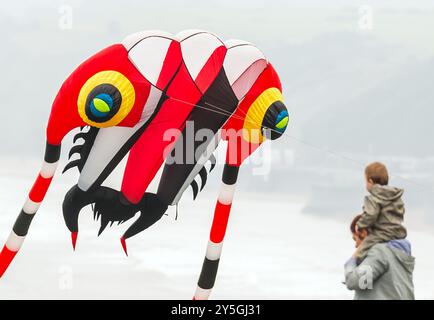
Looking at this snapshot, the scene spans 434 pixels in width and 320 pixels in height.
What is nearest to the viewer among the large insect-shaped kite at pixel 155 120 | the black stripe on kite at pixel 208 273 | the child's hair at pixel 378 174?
the child's hair at pixel 378 174

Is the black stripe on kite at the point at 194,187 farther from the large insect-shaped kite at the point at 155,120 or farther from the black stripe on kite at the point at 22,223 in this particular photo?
the black stripe on kite at the point at 22,223

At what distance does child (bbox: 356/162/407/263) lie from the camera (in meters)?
3.73

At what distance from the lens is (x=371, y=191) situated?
3.78 metres

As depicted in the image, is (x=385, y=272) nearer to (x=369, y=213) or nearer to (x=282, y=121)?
(x=369, y=213)

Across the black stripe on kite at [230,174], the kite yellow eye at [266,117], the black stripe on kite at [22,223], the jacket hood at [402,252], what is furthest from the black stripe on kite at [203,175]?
the jacket hood at [402,252]

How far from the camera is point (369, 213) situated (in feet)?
12.2

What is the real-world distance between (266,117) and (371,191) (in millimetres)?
2263

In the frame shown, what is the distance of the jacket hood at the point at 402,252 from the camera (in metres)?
3.75

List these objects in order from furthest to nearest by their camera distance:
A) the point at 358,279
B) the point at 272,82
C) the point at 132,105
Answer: the point at 272,82 < the point at 132,105 < the point at 358,279

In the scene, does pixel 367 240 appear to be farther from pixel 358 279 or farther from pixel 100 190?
pixel 100 190

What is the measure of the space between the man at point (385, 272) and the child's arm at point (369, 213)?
0.19 ft

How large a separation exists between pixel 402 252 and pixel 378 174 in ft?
1.30

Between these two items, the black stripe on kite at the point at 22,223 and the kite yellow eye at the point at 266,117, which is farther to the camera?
the black stripe on kite at the point at 22,223

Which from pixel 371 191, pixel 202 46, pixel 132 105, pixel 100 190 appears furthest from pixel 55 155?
pixel 371 191
